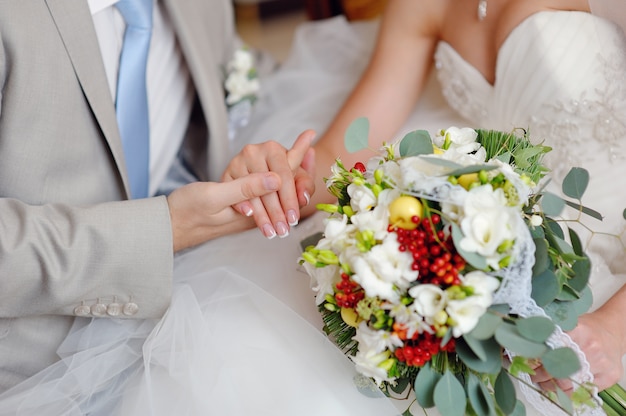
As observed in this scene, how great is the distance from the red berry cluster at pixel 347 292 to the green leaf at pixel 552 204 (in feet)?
0.83

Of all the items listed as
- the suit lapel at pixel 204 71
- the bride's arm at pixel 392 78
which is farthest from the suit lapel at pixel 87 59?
the bride's arm at pixel 392 78

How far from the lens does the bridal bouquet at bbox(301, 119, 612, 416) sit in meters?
0.71

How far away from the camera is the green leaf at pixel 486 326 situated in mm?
715

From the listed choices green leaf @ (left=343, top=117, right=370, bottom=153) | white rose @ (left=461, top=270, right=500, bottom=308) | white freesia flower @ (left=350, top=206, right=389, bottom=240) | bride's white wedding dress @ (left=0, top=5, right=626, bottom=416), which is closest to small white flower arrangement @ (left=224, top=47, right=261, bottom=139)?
bride's white wedding dress @ (left=0, top=5, right=626, bottom=416)

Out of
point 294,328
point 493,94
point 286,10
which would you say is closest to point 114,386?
point 294,328

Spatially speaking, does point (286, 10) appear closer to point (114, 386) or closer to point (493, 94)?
point (493, 94)

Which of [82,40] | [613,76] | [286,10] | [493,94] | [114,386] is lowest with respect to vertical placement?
[286,10]

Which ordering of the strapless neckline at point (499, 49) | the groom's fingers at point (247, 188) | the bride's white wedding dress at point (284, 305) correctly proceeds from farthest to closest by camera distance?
the strapless neckline at point (499, 49), the groom's fingers at point (247, 188), the bride's white wedding dress at point (284, 305)

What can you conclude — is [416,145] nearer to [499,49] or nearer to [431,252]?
[431,252]

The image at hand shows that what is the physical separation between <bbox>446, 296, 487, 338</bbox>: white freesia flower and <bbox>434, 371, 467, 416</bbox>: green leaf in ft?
0.26

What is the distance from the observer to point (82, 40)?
1.14 metres

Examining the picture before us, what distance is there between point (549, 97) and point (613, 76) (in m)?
0.12

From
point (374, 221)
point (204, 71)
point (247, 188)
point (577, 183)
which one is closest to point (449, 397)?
point (374, 221)

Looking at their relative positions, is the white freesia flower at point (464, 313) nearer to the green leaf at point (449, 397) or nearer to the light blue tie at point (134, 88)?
the green leaf at point (449, 397)
